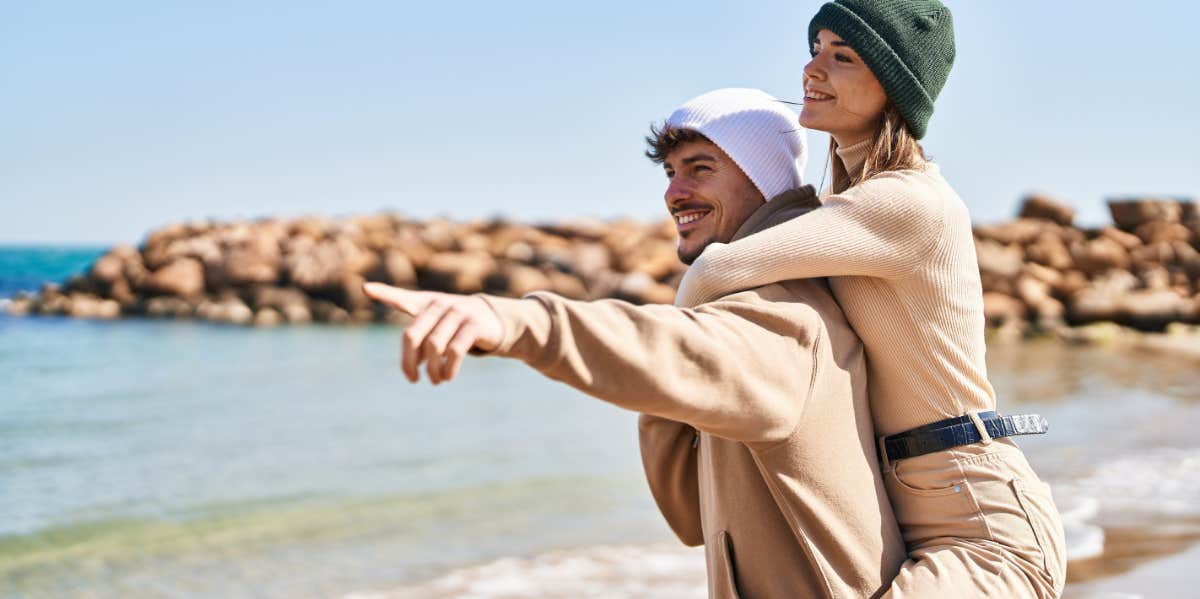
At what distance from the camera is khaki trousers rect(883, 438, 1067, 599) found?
2186 mm

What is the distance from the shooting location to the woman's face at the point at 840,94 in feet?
8.05

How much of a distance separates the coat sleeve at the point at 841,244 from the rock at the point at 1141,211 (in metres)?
24.4

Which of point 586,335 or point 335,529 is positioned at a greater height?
point 586,335

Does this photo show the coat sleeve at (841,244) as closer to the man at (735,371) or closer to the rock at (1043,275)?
the man at (735,371)

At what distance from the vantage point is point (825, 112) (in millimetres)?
2498

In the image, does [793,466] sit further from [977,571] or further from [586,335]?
[586,335]

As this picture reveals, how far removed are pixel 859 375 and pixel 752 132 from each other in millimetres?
598

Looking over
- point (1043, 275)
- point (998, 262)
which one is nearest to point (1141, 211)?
point (1043, 275)

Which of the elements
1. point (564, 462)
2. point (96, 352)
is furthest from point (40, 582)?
point (96, 352)

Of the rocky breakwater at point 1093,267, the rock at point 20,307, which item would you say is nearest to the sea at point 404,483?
the rocky breakwater at point 1093,267

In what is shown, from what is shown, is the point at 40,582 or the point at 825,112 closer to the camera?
the point at 825,112

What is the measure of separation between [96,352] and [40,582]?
1433 centimetres

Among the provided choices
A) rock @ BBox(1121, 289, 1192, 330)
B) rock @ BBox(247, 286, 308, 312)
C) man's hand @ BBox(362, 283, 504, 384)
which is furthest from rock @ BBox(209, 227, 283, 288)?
man's hand @ BBox(362, 283, 504, 384)

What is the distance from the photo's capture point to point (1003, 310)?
2089cm
